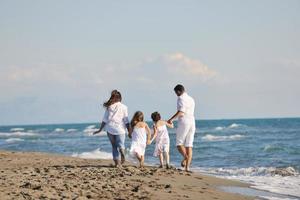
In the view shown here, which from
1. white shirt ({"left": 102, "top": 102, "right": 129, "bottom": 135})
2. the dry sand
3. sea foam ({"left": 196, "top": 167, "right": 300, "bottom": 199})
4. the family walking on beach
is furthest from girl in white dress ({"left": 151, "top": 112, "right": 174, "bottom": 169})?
sea foam ({"left": 196, "top": 167, "right": 300, "bottom": 199})

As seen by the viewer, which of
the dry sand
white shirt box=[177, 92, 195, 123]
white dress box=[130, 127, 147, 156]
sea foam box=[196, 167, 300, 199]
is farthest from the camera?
white dress box=[130, 127, 147, 156]

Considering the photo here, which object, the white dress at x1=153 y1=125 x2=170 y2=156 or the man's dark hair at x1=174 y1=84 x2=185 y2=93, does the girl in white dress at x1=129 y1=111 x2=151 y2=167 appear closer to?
the white dress at x1=153 y1=125 x2=170 y2=156

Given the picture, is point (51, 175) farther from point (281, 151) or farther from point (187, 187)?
point (281, 151)

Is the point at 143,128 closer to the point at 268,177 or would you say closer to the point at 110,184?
the point at 110,184

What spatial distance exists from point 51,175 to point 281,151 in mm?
15801

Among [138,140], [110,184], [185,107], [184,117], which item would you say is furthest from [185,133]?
[110,184]

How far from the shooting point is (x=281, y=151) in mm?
23984

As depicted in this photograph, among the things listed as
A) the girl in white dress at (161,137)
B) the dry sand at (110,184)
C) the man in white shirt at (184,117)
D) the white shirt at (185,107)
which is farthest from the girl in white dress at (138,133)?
the white shirt at (185,107)

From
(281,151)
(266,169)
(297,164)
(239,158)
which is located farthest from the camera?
(281,151)

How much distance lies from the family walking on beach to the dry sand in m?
0.51

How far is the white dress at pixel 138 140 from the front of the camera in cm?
1185

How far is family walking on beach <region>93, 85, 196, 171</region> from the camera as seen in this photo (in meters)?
11.2

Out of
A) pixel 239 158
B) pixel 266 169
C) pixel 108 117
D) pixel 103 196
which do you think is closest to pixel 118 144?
pixel 108 117

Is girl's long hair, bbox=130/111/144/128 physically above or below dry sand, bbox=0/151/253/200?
above
